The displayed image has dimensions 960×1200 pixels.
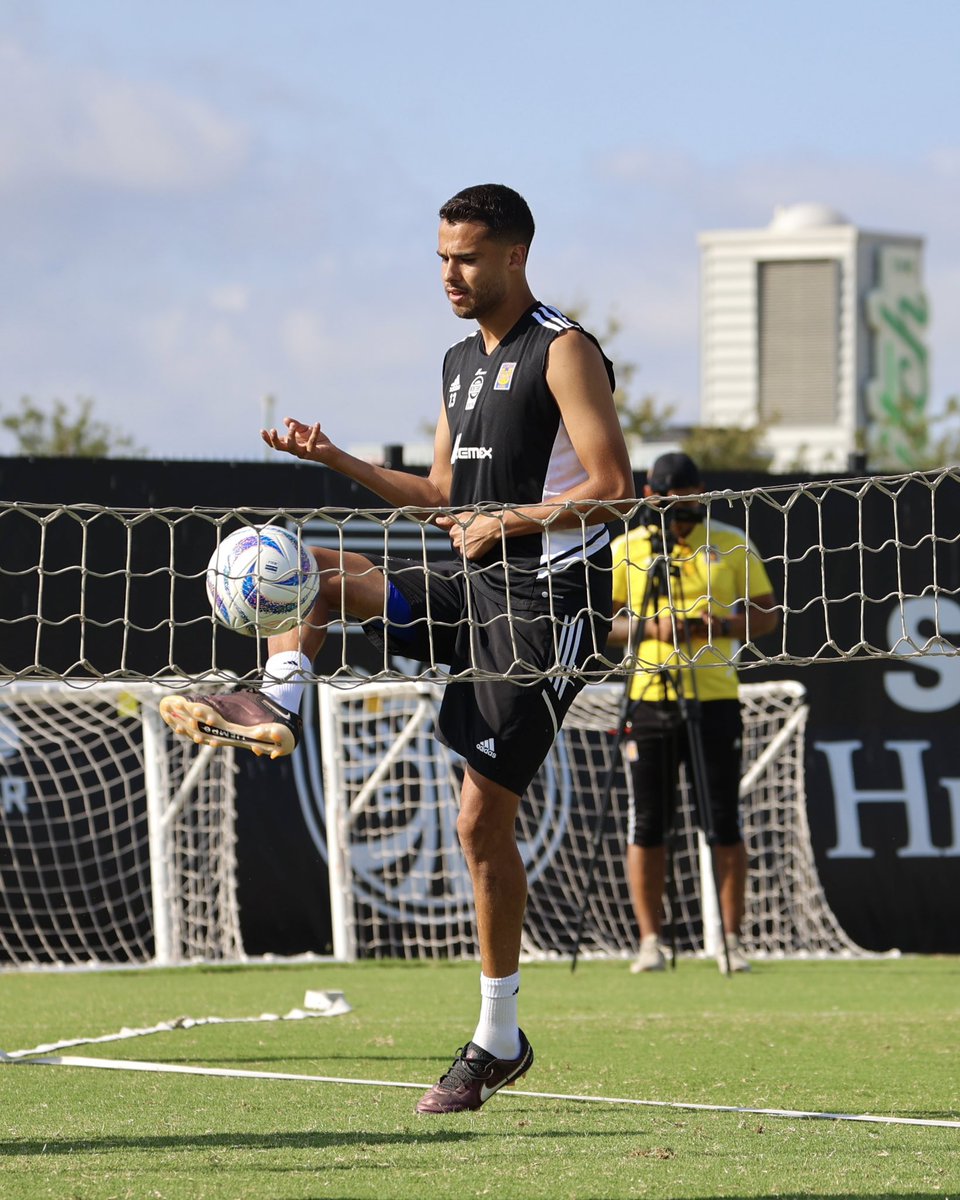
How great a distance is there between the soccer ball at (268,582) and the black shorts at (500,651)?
0.27 m

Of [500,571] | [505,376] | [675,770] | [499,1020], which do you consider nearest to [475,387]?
[505,376]

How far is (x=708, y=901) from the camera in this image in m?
11.3

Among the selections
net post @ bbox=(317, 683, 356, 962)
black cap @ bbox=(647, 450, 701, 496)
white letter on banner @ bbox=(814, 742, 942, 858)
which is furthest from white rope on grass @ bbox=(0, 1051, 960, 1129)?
white letter on banner @ bbox=(814, 742, 942, 858)

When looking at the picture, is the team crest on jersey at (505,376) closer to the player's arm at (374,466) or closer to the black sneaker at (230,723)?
the player's arm at (374,466)

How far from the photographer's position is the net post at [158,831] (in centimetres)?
1052

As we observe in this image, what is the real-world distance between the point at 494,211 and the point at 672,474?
4.22 metres

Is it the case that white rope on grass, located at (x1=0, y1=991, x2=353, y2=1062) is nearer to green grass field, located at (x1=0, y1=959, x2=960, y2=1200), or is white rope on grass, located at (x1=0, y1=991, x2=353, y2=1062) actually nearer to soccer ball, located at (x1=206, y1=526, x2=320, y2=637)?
green grass field, located at (x1=0, y1=959, x2=960, y2=1200)

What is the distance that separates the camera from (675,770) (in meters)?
9.70

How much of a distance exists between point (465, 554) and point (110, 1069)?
2049 mm

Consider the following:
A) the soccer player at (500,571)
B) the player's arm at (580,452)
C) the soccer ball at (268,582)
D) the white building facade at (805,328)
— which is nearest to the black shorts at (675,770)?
the soccer player at (500,571)

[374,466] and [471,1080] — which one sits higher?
[374,466]

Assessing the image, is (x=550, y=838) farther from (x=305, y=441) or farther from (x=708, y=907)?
(x=305, y=441)

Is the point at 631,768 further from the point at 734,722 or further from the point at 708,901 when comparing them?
the point at 708,901

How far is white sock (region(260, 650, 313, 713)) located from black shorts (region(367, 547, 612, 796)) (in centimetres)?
31
